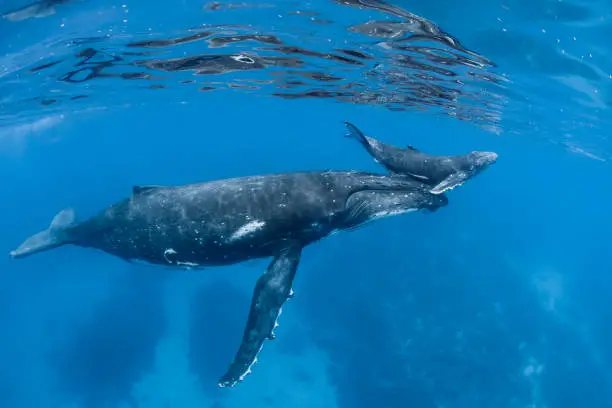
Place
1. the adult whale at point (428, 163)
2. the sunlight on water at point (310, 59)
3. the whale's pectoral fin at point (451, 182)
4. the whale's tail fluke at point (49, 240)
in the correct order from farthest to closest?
the sunlight on water at point (310, 59) < the whale's tail fluke at point (49, 240) < the adult whale at point (428, 163) < the whale's pectoral fin at point (451, 182)

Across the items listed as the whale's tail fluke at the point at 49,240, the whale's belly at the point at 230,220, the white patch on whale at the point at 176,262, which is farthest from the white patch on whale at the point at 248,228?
the whale's tail fluke at the point at 49,240

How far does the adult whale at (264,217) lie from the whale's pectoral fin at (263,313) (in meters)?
0.02

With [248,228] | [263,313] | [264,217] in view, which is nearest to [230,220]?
[248,228]

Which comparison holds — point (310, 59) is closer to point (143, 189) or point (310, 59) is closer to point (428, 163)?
point (428, 163)

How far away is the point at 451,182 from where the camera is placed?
929 centimetres

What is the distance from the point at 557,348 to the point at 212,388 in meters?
17.6

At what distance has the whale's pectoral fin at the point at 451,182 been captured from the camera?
9141 millimetres

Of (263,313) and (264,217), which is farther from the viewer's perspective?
(264,217)

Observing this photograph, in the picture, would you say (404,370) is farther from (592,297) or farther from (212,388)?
(592,297)

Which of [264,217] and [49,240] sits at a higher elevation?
[264,217]

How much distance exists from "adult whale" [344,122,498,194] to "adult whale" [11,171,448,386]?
285mm

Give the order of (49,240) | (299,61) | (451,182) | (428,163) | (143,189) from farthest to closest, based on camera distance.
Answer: (299,61) < (49,240) < (143,189) < (428,163) < (451,182)

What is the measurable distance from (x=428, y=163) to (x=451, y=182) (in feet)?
2.67

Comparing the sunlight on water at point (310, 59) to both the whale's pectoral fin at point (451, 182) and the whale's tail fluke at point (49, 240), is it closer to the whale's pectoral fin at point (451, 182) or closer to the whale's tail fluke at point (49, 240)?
the whale's pectoral fin at point (451, 182)
